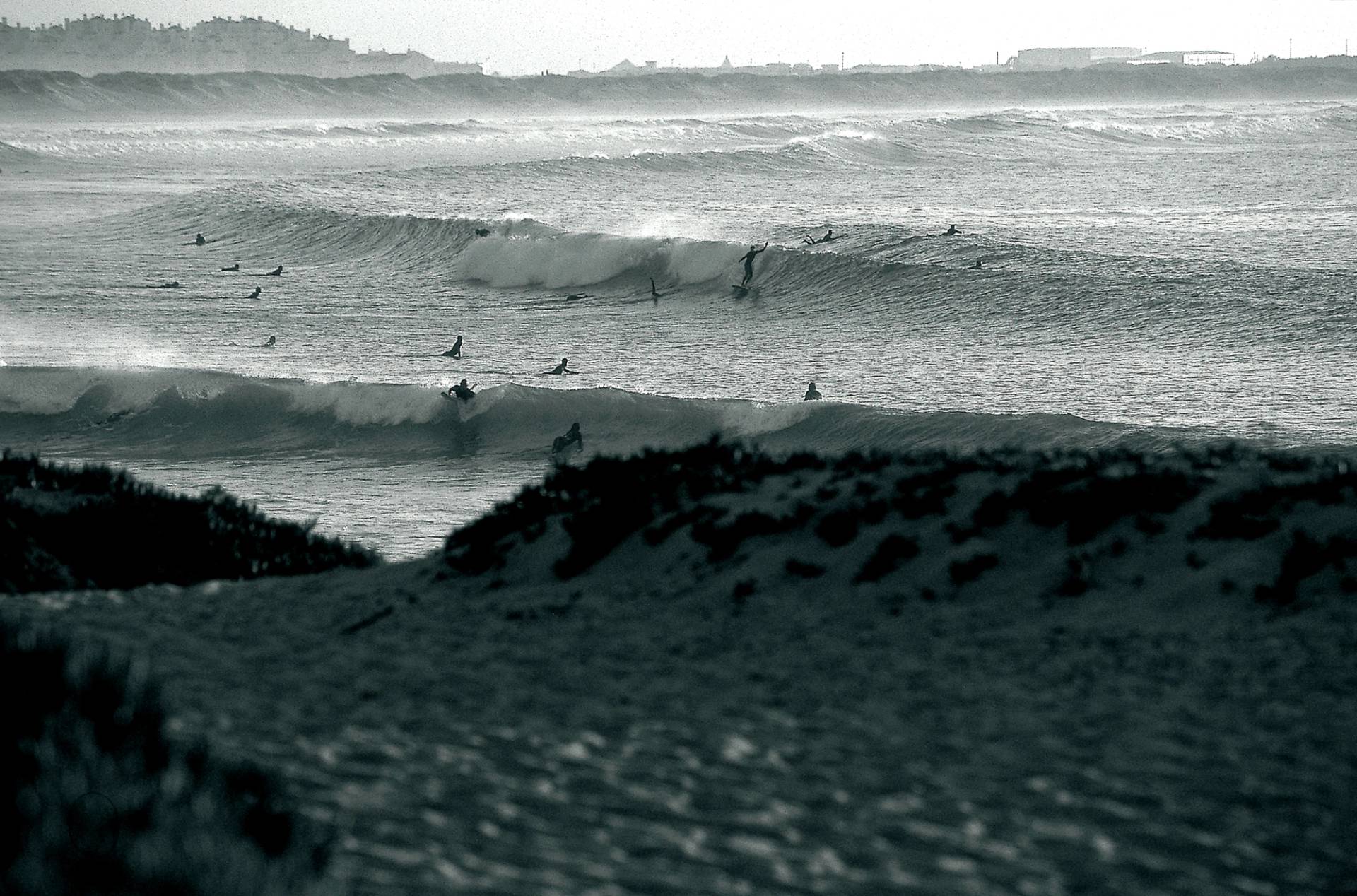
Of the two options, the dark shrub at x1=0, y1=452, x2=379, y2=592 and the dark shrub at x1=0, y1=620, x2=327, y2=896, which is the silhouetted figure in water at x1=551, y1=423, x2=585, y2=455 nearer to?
the dark shrub at x1=0, y1=452, x2=379, y2=592

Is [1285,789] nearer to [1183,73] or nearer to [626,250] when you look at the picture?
[626,250]

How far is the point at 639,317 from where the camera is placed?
33312mm

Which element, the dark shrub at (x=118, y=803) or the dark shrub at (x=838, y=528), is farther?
the dark shrub at (x=838, y=528)

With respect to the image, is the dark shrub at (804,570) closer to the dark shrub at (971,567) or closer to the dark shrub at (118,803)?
the dark shrub at (971,567)

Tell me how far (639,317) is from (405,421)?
1221 cm

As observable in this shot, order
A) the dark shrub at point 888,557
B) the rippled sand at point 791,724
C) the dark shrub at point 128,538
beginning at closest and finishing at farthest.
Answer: the rippled sand at point 791,724 < the dark shrub at point 888,557 < the dark shrub at point 128,538

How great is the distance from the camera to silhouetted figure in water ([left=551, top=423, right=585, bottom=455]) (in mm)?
19922

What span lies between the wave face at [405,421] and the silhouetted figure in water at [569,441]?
0.28 metres

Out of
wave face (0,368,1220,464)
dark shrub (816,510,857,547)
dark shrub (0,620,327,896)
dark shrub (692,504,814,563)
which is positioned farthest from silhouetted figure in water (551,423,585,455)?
dark shrub (0,620,327,896)

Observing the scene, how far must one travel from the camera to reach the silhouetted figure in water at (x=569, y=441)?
784 inches

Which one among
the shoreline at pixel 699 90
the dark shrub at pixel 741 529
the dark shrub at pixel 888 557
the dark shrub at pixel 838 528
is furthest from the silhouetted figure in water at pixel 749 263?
the shoreline at pixel 699 90

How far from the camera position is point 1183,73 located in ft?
481

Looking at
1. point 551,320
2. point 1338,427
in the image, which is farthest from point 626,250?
point 1338,427

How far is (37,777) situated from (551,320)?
94.2ft
